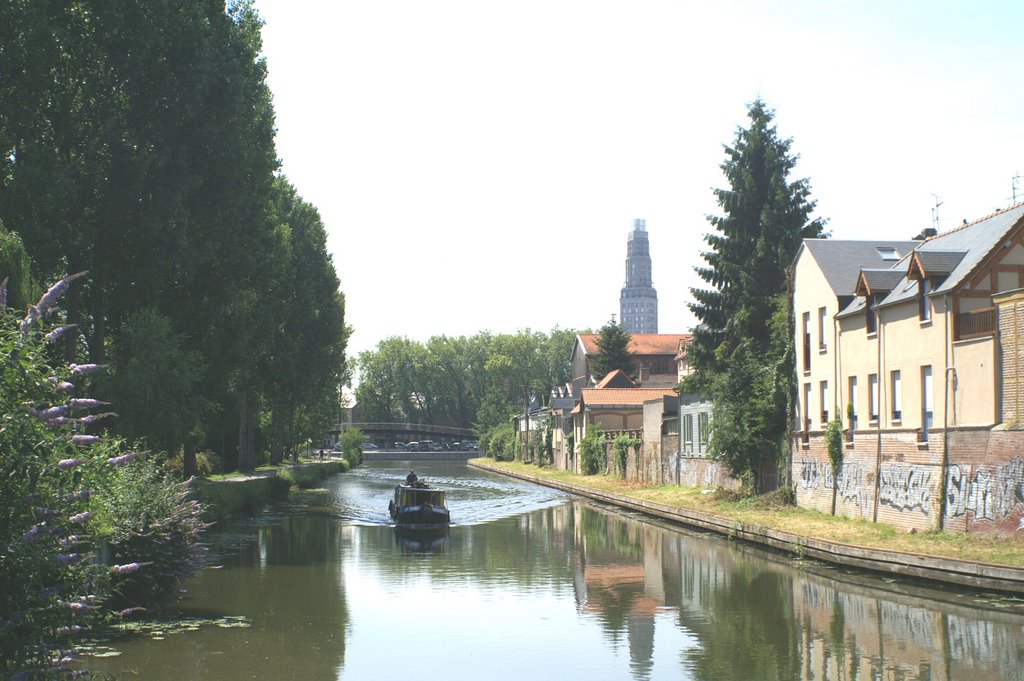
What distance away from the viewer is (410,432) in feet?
511

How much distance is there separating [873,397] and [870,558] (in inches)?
323

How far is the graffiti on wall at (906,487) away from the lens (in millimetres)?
26578

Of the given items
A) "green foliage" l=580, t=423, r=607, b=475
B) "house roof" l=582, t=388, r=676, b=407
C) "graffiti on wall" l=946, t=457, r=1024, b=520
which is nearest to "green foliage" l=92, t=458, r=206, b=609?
"graffiti on wall" l=946, t=457, r=1024, b=520

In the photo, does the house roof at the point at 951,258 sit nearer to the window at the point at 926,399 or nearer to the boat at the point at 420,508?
the window at the point at 926,399

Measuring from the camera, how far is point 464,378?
545 ft

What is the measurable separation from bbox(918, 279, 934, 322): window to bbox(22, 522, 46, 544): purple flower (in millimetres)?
24559

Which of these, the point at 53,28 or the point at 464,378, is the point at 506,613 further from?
the point at 464,378

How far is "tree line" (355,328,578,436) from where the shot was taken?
522ft

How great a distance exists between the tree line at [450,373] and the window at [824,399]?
12233 centimetres

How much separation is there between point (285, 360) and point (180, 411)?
25.4m

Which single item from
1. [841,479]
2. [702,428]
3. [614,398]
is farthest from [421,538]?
[614,398]

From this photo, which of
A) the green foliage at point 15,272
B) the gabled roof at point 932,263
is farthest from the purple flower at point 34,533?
the gabled roof at point 932,263

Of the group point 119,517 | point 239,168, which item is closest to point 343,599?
point 119,517

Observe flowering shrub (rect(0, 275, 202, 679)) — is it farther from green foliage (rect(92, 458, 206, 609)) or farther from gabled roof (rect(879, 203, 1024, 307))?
gabled roof (rect(879, 203, 1024, 307))
